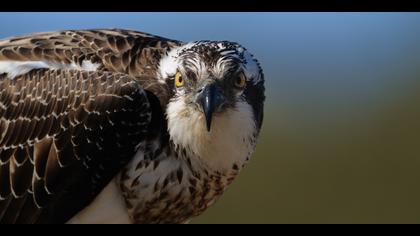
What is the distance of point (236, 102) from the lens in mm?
8852

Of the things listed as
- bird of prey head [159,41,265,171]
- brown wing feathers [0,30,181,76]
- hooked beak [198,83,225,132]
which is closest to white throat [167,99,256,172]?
bird of prey head [159,41,265,171]

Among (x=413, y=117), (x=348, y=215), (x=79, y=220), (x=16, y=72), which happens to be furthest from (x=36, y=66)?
(x=413, y=117)

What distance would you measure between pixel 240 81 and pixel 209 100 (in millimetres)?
459

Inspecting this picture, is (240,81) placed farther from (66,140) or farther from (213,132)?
(66,140)

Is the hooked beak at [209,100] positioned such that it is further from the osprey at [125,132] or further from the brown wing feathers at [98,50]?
the brown wing feathers at [98,50]

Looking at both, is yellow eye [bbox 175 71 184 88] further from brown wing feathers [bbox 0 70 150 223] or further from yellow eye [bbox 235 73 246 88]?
yellow eye [bbox 235 73 246 88]

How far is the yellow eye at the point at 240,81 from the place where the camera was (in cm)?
894

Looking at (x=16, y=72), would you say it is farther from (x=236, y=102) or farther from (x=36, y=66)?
(x=236, y=102)

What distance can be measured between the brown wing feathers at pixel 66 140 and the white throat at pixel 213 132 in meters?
0.24

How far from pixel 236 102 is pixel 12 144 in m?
Result: 1.70

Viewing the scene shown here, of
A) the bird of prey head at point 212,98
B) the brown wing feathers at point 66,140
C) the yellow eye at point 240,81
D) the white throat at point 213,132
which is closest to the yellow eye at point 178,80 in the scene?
the bird of prey head at point 212,98

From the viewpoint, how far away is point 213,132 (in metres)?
8.87

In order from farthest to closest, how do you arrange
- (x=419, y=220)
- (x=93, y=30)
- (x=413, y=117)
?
(x=413, y=117) → (x=419, y=220) → (x=93, y=30)

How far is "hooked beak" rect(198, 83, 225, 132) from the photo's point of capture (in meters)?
8.56
